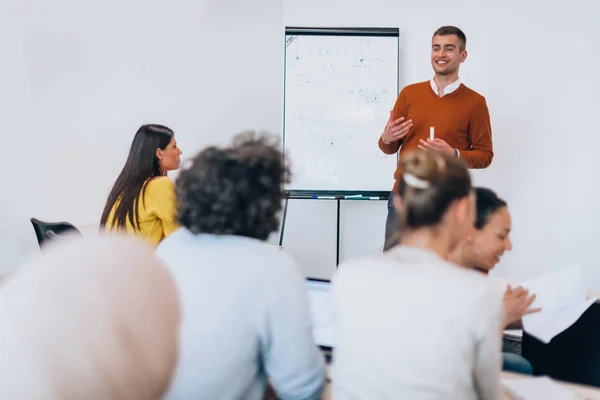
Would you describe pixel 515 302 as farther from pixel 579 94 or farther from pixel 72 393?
pixel 579 94

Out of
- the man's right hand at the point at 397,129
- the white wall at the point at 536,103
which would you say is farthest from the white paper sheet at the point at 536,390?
the white wall at the point at 536,103

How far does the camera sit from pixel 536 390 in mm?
1338

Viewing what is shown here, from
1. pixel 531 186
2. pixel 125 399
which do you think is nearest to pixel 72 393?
pixel 125 399

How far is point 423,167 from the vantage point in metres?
1.30

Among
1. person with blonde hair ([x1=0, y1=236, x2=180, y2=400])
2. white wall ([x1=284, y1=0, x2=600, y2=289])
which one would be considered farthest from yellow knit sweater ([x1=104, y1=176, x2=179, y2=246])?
white wall ([x1=284, y1=0, x2=600, y2=289])

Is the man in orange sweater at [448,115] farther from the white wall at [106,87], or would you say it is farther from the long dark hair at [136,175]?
the white wall at [106,87]

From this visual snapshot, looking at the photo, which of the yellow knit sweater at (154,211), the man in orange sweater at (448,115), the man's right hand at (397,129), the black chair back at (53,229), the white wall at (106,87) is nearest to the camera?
the yellow knit sweater at (154,211)

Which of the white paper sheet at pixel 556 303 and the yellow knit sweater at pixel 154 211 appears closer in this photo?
the white paper sheet at pixel 556 303

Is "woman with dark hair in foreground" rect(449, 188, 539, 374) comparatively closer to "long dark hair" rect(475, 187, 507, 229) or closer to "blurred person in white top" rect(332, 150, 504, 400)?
"long dark hair" rect(475, 187, 507, 229)

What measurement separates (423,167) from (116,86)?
2964 millimetres

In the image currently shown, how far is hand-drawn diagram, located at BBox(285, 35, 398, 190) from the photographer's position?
3.75 metres

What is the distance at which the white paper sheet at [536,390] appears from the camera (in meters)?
1.31

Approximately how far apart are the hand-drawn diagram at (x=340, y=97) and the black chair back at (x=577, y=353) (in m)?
1.93

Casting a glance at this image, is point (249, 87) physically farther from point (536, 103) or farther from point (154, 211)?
point (536, 103)
